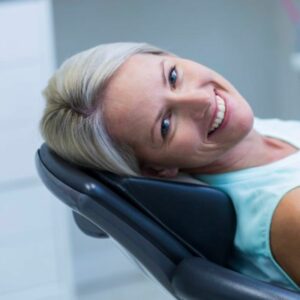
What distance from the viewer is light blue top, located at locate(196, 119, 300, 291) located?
1.11 meters

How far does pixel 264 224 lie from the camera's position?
111cm

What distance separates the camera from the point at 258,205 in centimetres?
113

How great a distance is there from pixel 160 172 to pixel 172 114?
12 centimetres

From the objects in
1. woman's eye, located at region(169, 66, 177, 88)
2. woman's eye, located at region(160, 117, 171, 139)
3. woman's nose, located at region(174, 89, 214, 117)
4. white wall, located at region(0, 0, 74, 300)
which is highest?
woman's eye, located at region(169, 66, 177, 88)

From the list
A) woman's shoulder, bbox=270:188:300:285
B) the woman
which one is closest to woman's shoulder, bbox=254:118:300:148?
the woman

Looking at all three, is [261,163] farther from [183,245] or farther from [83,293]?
[83,293]

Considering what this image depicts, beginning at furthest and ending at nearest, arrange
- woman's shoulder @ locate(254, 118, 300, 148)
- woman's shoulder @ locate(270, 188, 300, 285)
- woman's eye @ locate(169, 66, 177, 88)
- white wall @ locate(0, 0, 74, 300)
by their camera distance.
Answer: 1. white wall @ locate(0, 0, 74, 300)
2. woman's shoulder @ locate(254, 118, 300, 148)
3. woman's eye @ locate(169, 66, 177, 88)
4. woman's shoulder @ locate(270, 188, 300, 285)

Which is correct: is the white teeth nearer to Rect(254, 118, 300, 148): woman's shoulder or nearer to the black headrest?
the black headrest

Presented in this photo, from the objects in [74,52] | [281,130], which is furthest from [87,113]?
[74,52]

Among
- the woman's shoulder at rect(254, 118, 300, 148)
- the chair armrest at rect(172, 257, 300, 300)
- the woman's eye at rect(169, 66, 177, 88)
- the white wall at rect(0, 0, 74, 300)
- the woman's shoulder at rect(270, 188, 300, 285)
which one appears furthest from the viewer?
the white wall at rect(0, 0, 74, 300)

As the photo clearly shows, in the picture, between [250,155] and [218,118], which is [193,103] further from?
[250,155]

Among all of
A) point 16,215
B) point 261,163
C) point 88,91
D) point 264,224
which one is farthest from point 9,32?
point 264,224

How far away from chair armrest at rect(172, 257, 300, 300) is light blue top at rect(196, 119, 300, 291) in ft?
0.38

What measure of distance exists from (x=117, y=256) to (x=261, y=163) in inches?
50.1
